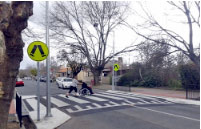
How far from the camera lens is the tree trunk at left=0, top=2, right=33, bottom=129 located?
14.1 ft

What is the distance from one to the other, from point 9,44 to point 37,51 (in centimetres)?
393

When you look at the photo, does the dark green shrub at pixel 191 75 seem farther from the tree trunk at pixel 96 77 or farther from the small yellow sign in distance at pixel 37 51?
the small yellow sign in distance at pixel 37 51

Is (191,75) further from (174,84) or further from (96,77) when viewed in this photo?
(96,77)

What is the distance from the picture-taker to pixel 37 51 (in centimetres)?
848

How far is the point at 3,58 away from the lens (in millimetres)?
4602

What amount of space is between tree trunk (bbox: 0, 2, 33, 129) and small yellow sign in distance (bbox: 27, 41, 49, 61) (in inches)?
141

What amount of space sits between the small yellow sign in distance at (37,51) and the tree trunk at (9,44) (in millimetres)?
3593

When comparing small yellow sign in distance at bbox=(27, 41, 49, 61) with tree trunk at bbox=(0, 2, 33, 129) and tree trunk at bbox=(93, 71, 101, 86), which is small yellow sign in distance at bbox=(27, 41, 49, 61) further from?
tree trunk at bbox=(93, 71, 101, 86)

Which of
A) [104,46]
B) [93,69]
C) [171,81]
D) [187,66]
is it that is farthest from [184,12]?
[93,69]

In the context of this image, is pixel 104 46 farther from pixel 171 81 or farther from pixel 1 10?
pixel 1 10

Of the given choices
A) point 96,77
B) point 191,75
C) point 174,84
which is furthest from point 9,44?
point 96,77

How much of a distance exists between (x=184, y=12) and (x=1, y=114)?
16611mm

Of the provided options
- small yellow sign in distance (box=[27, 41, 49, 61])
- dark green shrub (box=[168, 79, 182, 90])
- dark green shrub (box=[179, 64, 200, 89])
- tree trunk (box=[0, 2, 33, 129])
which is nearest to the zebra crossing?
small yellow sign in distance (box=[27, 41, 49, 61])

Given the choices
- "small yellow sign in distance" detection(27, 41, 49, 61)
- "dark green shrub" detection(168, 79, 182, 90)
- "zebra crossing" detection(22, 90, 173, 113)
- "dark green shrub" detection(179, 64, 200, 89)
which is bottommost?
"zebra crossing" detection(22, 90, 173, 113)
